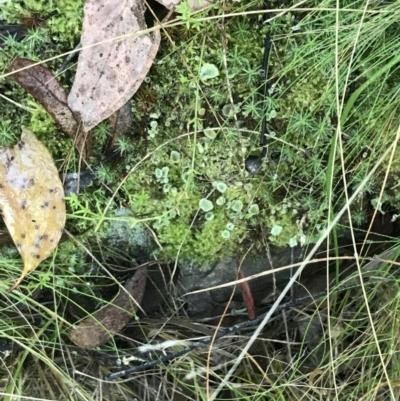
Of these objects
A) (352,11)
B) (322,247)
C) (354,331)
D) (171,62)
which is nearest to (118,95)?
(171,62)

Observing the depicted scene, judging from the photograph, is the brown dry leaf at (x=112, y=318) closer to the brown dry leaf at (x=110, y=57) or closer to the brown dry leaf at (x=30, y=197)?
the brown dry leaf at (x=30, y=197)

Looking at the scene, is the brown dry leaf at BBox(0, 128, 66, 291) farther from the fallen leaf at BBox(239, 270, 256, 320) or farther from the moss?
the fallen leaf at BBox(239, 270, 256, 320)

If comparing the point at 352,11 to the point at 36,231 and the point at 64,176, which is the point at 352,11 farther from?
the point at 36,231

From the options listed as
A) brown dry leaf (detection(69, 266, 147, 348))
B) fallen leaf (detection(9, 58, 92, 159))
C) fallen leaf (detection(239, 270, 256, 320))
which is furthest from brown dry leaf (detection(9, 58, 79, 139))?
fallen leaf (detection(239, 270, 256, 320))

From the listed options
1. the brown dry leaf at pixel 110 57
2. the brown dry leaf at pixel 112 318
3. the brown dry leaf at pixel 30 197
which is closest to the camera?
the brown dry leaf at pixel 110 57

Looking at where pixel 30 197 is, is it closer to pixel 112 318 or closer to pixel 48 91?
pixel 48 91

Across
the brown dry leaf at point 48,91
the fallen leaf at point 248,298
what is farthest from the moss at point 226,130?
the fallen leaf at point 248,298
